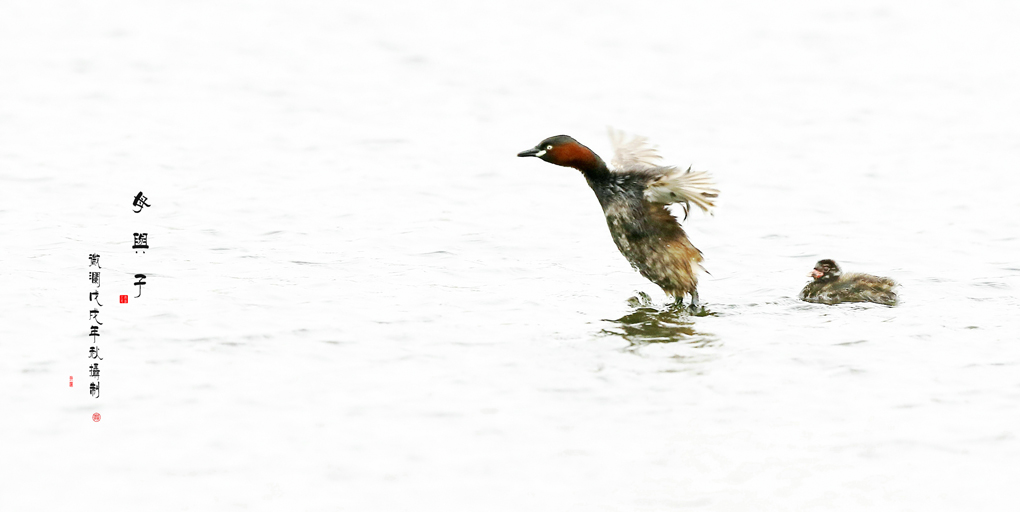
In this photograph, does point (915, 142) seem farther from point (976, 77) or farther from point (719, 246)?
point (719, 246)

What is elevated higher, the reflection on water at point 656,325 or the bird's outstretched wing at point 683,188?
the bird's outstretched wing at point 683,188

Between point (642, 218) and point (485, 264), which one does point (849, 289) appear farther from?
point (485, 264)

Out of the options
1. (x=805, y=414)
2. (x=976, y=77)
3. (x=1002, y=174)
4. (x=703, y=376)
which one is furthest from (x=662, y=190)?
(x=976, y=77)

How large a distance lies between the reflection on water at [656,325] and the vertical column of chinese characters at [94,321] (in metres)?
3.18

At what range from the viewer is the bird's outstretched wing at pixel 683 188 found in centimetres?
883

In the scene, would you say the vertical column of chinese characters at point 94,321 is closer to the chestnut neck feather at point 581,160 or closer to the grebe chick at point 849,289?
the chestnut neck feather at point 581,160

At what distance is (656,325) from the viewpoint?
28.2 ft

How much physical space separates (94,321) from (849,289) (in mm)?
5294

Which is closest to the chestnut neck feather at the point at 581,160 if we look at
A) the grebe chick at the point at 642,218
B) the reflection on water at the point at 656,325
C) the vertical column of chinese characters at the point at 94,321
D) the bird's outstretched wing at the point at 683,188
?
the grebe chick at the point at 642,218

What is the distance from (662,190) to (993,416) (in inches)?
127

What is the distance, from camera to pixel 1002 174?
45.8 feet

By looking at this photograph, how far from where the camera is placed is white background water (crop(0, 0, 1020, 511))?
5.84 m

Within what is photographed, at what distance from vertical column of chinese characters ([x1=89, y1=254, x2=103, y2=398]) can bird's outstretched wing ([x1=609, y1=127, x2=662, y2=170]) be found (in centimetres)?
406

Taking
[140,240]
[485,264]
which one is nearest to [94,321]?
[140,240]
